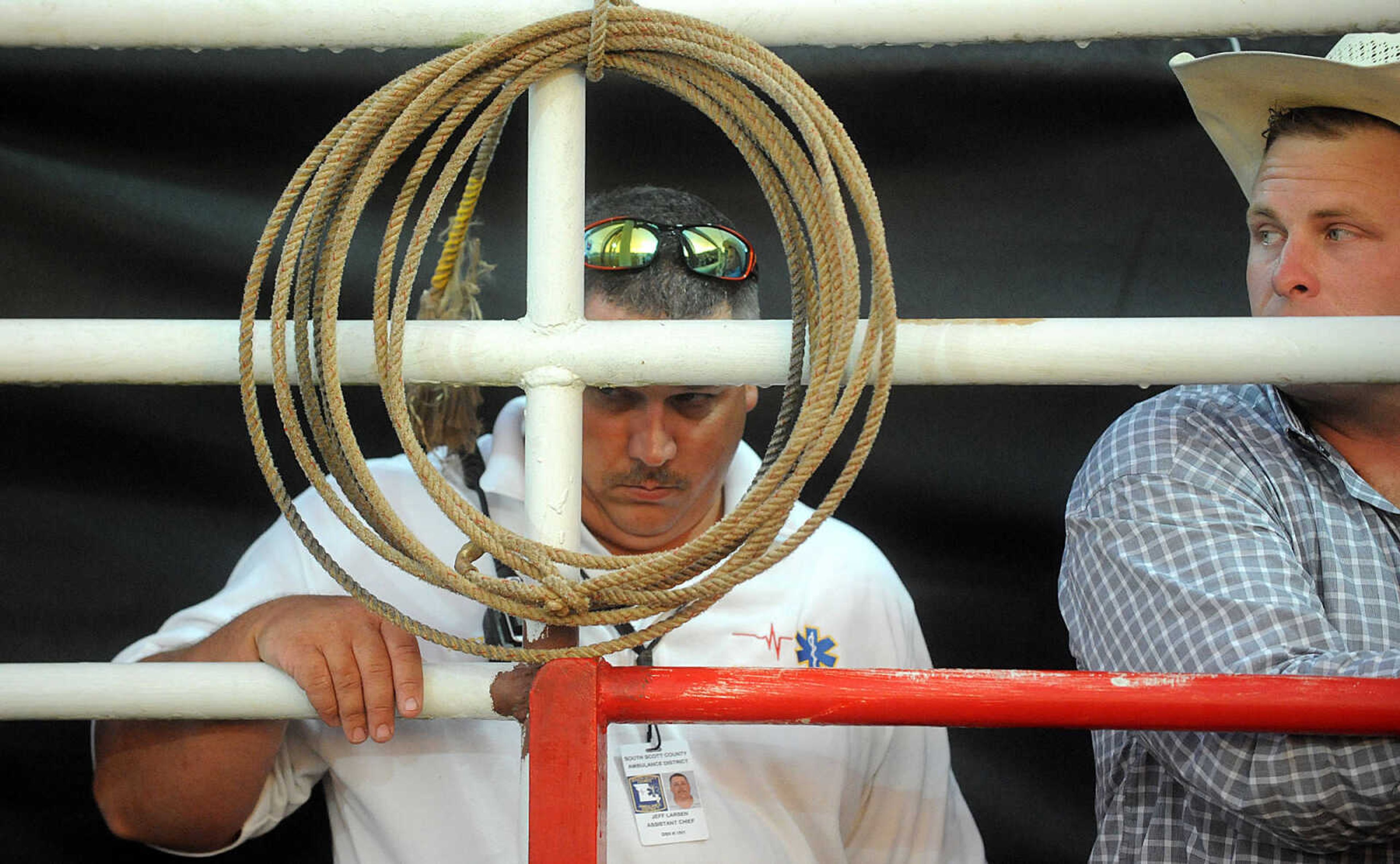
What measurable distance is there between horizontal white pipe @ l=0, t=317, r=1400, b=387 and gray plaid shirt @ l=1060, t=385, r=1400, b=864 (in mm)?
292

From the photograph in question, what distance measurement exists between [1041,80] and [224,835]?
175cm

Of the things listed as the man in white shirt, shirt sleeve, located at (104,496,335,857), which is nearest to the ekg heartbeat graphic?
the man in white shirt

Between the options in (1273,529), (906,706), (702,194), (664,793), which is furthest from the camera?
(702,194)

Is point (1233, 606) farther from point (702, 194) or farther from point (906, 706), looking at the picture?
point (702, 194)

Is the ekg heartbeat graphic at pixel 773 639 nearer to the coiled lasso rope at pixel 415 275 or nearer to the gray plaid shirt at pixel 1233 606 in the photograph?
the gray plaid shirt at pixel 1233 606

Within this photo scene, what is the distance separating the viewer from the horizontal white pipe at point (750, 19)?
1.05 meters

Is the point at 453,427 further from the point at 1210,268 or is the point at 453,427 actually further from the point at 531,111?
the point at 1210,268

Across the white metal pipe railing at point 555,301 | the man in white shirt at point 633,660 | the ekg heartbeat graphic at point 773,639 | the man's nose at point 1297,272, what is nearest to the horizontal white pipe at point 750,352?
the white metal pipe railing at point 555,301

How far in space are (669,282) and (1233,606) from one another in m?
0.94

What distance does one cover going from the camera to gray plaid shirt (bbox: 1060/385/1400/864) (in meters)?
1.18

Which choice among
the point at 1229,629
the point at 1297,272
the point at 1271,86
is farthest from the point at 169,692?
the point at 1271,86

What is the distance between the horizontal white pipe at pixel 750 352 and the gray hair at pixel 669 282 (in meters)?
0.80


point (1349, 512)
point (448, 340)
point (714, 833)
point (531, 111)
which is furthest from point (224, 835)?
point (1349, 512)

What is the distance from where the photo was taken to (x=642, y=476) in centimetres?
186
